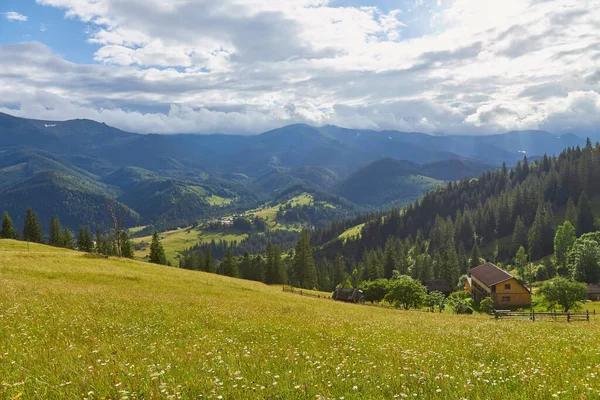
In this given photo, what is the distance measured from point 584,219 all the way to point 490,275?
9358 centimetres

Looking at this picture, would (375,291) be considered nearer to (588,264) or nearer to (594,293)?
(594,293)

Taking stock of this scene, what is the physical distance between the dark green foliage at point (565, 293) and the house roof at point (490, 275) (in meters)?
21.7

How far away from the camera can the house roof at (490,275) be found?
314ft

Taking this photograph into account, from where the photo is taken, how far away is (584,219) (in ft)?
523

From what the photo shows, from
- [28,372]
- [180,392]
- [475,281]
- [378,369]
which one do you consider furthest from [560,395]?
[475,281]

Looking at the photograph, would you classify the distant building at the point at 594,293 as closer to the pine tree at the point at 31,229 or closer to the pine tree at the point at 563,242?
the pine tree at the point at 563,242

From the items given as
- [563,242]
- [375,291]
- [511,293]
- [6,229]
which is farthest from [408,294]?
[6,229]

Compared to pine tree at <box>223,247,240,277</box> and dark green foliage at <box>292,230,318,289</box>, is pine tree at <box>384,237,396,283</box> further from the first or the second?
pine tree at <box>223,247,240,277</box>

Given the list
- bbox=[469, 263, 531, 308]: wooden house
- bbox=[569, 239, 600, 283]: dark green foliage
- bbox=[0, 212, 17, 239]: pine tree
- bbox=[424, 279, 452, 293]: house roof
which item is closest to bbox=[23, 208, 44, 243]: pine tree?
bbox=[0, 212, 17, 239]: pine tree

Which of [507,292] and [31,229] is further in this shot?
[31,229]

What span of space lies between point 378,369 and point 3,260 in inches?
2284

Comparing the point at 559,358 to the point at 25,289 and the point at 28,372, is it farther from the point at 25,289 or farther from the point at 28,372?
the point at 25,289

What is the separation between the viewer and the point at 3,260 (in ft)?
160

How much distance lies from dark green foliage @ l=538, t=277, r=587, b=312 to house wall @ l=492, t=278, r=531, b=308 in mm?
20815
